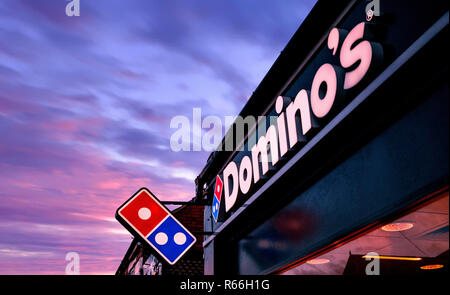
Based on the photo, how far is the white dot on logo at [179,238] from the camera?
28.7ft

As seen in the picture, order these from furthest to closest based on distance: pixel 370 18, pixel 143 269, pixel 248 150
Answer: pixel 143 269 < pixel 248 150 < pixel 370 18

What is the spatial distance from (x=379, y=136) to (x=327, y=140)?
0.85 m

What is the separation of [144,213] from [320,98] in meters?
4.33

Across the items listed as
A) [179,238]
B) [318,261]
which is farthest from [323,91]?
[179,238]

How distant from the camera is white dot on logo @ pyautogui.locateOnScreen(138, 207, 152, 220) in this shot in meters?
8.69

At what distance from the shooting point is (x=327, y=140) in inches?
231

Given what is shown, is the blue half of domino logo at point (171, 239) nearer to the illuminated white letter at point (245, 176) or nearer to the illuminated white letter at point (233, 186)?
the illuminated white letter at point (233, 186)

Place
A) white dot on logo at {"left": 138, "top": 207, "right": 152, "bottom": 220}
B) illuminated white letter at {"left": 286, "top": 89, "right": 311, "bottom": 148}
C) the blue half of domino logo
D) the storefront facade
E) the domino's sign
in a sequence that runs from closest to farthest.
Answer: the storefront facade, illuminated white letter at {"left": 286, "top": 89, "right": 311, "bottom": 148}, the domino's sign, the blue half of domino logo, white dot on logo at {"left": 138, "top": 207, "right": 152, "bottom": 220}

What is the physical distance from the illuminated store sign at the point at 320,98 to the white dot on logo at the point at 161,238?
180 cm

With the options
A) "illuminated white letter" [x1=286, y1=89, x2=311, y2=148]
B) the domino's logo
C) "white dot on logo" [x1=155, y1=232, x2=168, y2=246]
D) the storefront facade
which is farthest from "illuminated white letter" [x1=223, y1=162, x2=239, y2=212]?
"illuminated white letter" [x1=286, y1=89, x2=311, y2=148]

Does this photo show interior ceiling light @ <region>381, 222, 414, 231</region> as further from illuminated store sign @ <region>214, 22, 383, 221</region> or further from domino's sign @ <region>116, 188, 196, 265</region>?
domino's sign @ <region>116, 188, 196, 265</region>
